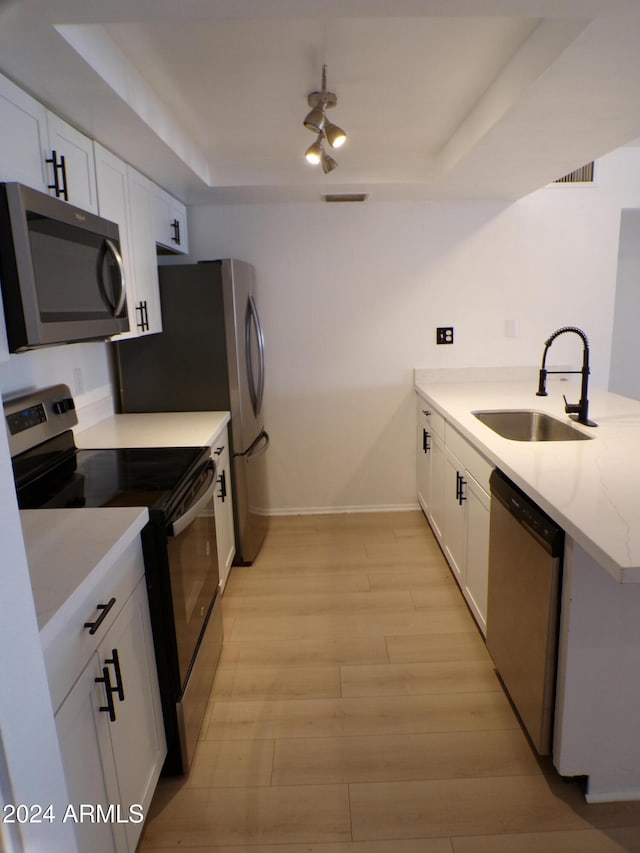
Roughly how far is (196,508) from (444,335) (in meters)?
2.36

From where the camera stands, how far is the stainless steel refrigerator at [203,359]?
113 inches

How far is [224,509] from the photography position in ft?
9.27

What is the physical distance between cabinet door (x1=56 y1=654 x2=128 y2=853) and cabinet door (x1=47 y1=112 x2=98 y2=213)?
4.79ft

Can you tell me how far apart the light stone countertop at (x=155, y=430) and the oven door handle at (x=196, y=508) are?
0.25 metres

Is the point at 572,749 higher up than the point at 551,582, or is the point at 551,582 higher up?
the point at 551,582

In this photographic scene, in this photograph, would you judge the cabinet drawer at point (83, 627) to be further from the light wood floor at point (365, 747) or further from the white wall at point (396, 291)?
the white wall at point (396, 291)

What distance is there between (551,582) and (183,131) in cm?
238

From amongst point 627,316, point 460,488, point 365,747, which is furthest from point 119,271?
point 627,316

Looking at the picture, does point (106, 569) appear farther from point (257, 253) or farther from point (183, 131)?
point (257, 253)

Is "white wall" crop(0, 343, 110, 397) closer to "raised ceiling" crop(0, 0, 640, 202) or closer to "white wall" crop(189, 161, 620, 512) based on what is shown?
"raised ceiling" crop(0, 0, 640, 202)

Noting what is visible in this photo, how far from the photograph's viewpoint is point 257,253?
3543 mm

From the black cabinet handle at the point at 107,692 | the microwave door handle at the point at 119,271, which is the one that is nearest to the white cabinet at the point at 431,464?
the microwave door handle at the point at 119,271

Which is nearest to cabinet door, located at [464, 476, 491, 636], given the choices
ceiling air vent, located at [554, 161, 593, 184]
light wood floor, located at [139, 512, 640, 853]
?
light wood floor, located at [139, 512, 640, 853]

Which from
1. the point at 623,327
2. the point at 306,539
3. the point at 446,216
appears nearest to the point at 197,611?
the point at 306,539
